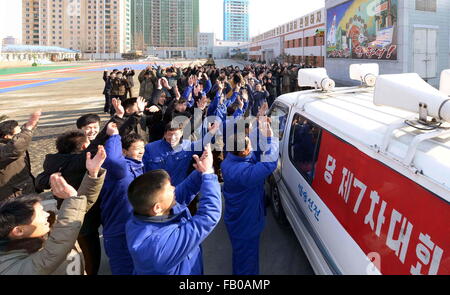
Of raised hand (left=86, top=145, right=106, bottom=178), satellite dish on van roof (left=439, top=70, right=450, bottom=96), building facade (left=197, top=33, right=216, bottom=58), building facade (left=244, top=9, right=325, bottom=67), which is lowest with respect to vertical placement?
raised hand (left=86, top=145, right=106, bottom=178)

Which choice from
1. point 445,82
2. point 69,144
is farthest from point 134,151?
point 445,82

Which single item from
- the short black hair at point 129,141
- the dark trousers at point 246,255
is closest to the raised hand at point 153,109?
the short black hair at point 129,141

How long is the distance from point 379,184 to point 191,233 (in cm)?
113

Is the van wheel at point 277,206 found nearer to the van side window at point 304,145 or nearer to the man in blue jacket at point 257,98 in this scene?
the van side window at point 304,145

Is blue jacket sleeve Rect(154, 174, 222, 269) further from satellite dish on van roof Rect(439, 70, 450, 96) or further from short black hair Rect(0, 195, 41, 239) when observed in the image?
satellite dish on van roof Rect(439, 70, 450, 96)

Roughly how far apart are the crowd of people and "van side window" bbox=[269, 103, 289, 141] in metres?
0.22

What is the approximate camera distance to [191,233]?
186cm

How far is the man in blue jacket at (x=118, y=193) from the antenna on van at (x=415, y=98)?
6.74 feet

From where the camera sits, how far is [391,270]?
1.67 meters

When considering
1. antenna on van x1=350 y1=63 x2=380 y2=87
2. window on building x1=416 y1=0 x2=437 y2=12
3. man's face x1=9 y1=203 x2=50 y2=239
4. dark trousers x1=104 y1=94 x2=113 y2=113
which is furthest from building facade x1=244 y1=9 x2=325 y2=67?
man's face x1=9 y1=203 x2=50 y2=239

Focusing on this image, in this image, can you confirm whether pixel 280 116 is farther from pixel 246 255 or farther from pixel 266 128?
pixel 246 255

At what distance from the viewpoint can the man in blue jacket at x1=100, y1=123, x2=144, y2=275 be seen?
9.02ft
